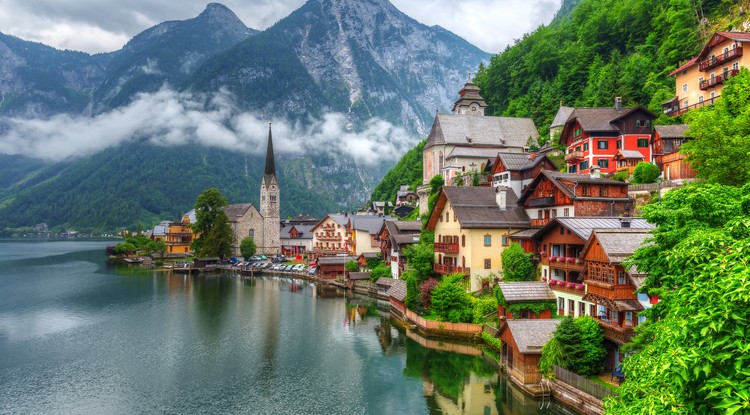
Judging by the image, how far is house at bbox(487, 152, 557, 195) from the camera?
2200 inches

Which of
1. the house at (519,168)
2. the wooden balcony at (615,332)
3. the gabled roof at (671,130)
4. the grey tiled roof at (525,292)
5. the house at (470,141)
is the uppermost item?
the house at (470,141)

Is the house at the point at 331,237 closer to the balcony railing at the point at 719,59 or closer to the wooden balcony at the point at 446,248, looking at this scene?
the wooden balcony at the point at 446,248

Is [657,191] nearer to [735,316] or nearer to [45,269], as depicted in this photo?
[735,316]

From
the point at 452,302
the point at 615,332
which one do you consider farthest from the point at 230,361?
the point at 615,332

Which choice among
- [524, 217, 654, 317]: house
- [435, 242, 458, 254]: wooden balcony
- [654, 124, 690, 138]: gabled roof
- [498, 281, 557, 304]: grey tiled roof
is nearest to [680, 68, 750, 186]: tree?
[524, 217, 654, 317]: house

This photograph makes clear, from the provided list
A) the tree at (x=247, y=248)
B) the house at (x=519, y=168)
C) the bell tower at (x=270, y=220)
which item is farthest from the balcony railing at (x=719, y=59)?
the bell tower at (x=270, y=220)

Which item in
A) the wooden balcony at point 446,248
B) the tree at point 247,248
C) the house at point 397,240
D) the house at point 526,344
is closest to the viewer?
the house at point 526,344

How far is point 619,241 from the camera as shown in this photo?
28.6 m

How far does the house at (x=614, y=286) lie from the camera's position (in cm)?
2648

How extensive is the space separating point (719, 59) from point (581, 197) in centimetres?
2413

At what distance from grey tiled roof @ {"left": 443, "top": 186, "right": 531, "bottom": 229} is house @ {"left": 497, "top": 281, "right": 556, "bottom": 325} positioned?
346 inches

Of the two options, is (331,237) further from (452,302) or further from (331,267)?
(452,302)

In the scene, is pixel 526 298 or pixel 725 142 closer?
pixel 725 142

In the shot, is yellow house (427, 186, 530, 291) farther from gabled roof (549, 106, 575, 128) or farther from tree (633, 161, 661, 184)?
gabled roof (549, 106, 575, 128)
